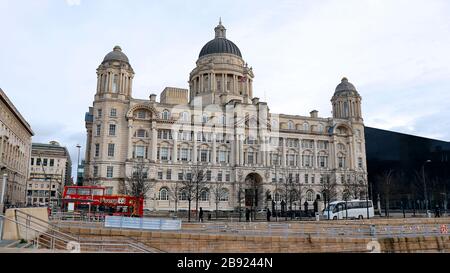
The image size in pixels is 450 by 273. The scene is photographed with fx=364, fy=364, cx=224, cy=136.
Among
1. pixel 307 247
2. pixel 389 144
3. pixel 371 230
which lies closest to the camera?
pixel 307 247

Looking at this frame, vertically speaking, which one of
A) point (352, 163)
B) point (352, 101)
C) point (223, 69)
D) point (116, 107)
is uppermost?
point (223, 69)

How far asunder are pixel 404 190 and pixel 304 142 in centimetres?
2414

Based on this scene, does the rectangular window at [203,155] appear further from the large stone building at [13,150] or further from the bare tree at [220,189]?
the large stone building at [13,150]

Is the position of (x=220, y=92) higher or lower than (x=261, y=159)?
higher

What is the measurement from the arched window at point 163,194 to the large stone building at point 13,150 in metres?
23.7

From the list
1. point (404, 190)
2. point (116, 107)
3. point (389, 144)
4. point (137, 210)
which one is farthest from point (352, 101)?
point (137, 210)

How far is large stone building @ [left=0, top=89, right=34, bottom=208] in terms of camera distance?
2293 inches

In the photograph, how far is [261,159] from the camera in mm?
78938

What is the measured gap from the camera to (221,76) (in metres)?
92.9

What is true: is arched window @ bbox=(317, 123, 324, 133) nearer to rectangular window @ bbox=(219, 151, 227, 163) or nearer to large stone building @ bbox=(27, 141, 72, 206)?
rectangular window @ bbox=(219, 151, 227, 163)

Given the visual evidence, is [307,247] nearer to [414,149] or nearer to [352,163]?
[352,163]

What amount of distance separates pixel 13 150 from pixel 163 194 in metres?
29.3

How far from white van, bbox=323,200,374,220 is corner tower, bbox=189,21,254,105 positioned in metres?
43.9

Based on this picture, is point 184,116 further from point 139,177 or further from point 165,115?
point 139,177
